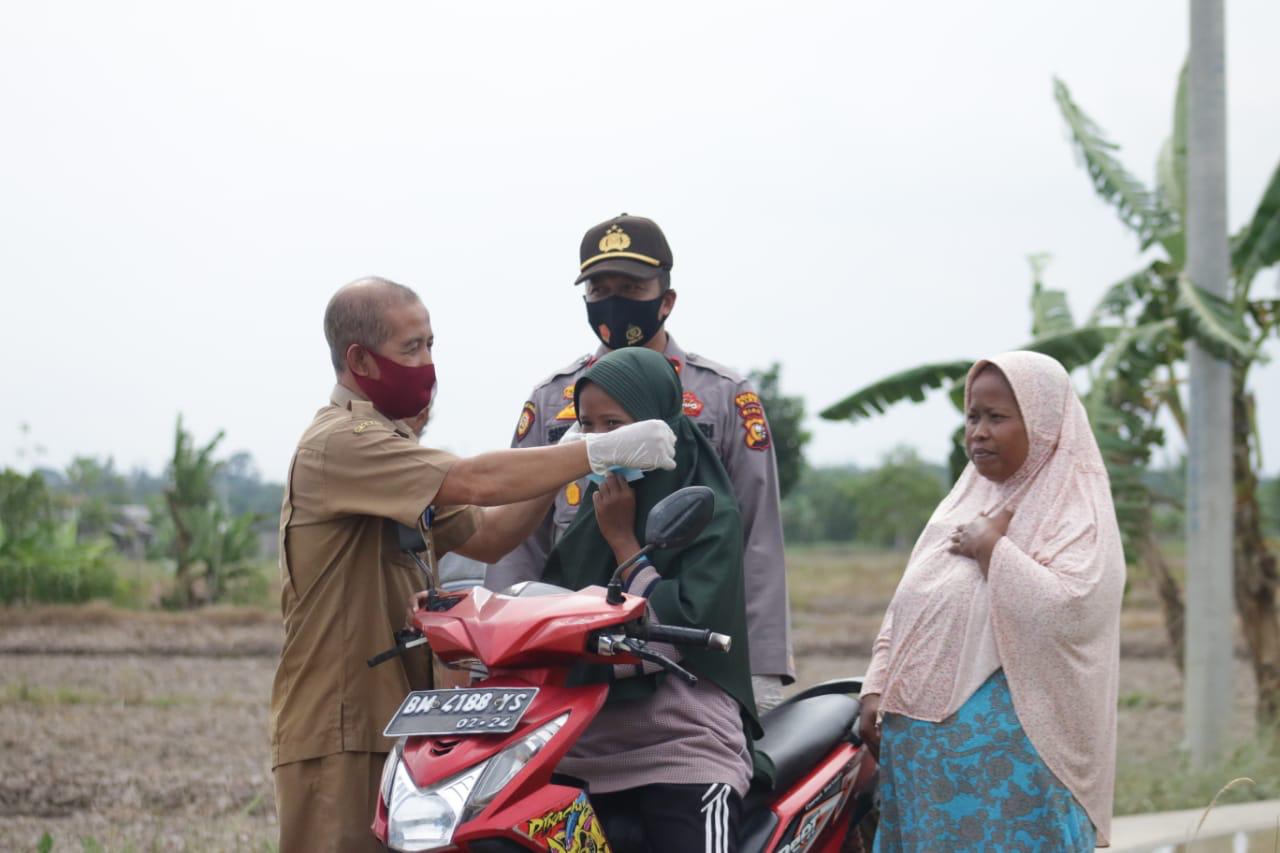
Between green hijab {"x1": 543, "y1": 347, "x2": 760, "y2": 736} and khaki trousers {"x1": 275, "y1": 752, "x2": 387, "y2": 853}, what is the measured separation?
60cm

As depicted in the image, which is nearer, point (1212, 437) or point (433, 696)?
point (433, 696)

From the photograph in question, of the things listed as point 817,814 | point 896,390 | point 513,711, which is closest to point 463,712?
point 513,711

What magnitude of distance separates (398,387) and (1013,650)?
1650 mm

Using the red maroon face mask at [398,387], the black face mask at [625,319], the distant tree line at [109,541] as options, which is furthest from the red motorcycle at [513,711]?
the distant tree line at [109,541]

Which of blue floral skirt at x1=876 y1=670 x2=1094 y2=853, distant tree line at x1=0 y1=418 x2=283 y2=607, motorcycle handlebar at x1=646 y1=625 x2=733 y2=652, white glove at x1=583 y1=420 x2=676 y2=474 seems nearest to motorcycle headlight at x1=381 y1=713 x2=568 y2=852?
motorcycle handlebar at x1=646 y1=625 x2=733 y2=652

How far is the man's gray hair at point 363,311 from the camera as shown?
3.21 metres

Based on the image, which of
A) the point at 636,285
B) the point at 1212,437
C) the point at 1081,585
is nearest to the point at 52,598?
the point at 1212,437

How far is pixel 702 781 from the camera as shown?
9.98ft

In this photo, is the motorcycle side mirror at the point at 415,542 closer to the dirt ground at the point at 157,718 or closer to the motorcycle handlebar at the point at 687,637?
the motorcycle handlebar at the point at 687,637

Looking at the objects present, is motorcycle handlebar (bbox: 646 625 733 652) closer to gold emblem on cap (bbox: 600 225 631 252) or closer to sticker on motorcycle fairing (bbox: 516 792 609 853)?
sticker on motorcycle fairing (bbox: 516 792 609 853)

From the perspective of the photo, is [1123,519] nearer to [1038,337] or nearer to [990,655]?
[1038,337]

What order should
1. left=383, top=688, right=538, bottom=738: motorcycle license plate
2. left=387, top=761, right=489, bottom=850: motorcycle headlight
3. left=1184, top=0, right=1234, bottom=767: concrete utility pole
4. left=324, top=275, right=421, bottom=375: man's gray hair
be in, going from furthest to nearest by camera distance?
1. left=1184, top=0, right=1234, bottom=767: concrete utility pole
2. left=324, top=275, right=421, bottom=375: man's gray hair
3. left=383, top=688, right=538, bottom=738: motorcycle license plate
4. left=387, top=761, right=489, bottom=850: motorcycle headlight

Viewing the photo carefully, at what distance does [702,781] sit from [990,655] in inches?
36.7

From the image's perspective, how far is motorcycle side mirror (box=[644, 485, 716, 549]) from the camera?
8.87 ft
